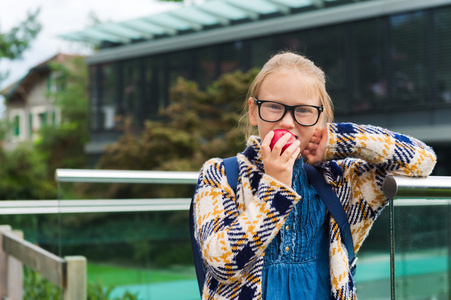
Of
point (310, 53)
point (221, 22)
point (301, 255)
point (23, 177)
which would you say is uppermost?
point (221, 22)

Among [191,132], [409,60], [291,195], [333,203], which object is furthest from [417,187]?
[409,60]

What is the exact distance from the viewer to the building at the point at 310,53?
16672 mm

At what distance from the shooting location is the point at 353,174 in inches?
74.7

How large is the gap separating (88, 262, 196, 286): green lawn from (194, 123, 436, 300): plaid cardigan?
2.77 metres

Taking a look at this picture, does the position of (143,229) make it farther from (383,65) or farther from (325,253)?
(383,65)

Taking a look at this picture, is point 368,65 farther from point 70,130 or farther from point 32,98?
point 32,98

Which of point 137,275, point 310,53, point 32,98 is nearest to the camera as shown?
point 137,275

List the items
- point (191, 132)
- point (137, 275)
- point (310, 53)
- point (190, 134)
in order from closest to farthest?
point (137, 275) → point (190, 134) → point (191, 132) → point (310, 53)

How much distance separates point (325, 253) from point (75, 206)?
90.3 inches

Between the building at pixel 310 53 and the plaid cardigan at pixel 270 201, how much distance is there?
1197cm

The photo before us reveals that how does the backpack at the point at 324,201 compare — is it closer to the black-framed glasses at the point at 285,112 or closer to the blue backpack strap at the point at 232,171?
the blue backpack strap at the point at 232,171

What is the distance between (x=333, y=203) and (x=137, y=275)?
10.1ft

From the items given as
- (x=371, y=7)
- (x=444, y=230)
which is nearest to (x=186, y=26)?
(x=371, y=7)

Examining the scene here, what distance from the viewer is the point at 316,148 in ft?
6.04
